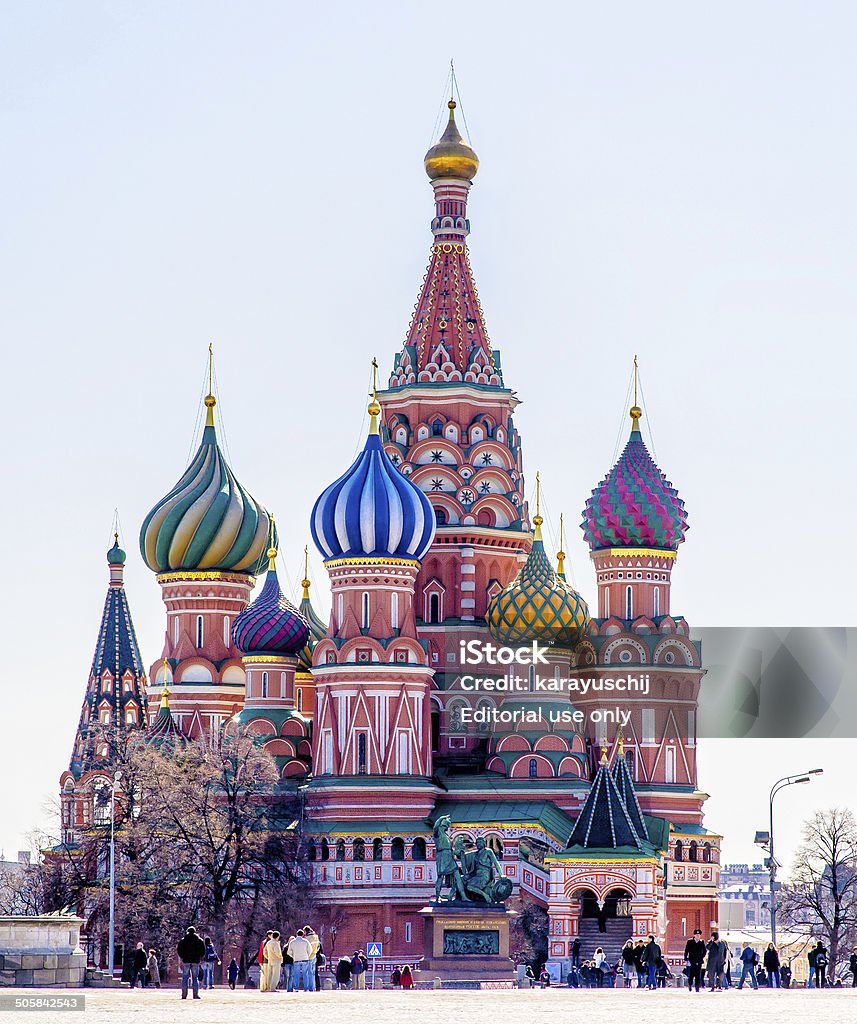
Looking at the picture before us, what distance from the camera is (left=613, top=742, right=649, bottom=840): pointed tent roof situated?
6738 centimetres

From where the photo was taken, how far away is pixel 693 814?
73312mm

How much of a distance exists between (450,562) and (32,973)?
36.7m

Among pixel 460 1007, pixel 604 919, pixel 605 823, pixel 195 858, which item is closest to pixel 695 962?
pixel 460 1007

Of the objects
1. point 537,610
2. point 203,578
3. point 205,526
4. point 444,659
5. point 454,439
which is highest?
point 454,439

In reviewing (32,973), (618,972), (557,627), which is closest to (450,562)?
(557,627)

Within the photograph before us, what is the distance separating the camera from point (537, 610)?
72062 millimetres

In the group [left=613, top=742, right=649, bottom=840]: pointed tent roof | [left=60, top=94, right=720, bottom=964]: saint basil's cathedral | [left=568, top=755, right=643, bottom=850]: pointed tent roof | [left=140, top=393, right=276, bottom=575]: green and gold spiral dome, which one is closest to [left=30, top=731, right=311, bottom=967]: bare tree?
[left=60, top=94, right=720, bottom=964]: saint basil's cathedral

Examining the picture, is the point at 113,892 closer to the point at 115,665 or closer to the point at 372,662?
the point at 372,662

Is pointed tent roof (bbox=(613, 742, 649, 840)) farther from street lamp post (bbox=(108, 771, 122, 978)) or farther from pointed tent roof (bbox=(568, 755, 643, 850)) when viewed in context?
street lamp post (bbox=(108, 771, 122, 978))

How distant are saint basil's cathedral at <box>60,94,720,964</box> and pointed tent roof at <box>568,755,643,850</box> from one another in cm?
7

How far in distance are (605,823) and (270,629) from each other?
11.8 m

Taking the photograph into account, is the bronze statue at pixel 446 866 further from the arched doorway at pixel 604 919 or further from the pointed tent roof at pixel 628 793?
the pointed tent roof at pixel 628 793

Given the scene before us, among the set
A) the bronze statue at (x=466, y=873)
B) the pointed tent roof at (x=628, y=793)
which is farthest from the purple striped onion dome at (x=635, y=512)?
the bronze statue at (x=466, y=873)

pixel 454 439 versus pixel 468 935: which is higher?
pixel 454 439
